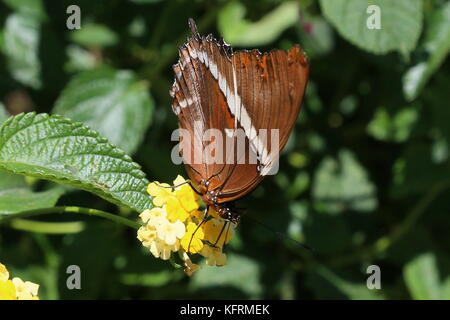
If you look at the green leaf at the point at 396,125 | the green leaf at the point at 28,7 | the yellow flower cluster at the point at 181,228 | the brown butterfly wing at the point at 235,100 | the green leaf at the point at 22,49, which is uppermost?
the green leaf at the point at 28,7

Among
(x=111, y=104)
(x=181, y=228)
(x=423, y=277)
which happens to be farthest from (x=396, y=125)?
(x=181, y=228)

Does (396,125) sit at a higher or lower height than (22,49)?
lower

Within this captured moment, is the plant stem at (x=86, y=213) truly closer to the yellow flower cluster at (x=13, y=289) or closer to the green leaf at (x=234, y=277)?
the yellow flower cluster at (x=13, y=289)

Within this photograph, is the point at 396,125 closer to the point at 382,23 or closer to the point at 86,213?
the point at 382,23

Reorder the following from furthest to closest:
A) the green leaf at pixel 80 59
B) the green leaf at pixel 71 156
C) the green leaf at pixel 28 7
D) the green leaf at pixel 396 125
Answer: the green leaf at pixel 80 59 < the green leaf at pixel 396 125 < the green leaf at pixel 28 7 < the green leaf at pixel 71 156

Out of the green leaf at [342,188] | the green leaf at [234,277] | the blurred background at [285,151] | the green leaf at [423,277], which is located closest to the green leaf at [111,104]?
the blurred background at [285,151]
